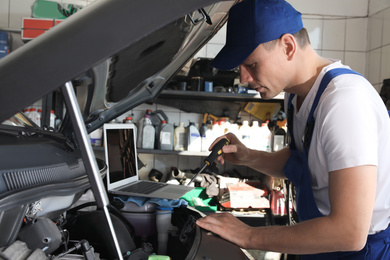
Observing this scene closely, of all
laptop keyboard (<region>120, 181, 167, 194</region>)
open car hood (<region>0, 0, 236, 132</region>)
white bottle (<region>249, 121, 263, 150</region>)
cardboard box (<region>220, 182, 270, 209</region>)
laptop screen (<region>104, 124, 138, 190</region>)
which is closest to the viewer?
open car hood (<region>0, 0, 236, 132</region>)

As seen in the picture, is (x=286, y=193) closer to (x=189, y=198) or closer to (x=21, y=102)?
(x=189, y=198)

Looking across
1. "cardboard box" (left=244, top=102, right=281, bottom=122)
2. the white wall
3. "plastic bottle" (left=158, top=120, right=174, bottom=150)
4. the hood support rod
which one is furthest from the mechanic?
the white wall

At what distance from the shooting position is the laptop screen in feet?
5.79

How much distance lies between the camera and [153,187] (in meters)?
1.79

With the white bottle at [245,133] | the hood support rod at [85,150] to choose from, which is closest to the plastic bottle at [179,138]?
the white bottle at [245,133]

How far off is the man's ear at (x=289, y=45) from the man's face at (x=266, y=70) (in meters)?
0.01

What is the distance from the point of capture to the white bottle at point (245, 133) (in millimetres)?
3025

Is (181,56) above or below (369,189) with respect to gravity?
above

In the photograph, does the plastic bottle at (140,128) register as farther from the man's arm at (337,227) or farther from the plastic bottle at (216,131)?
the man's arm at (337,227)

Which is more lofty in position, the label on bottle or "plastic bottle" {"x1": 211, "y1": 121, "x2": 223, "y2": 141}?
"plastic bottle" {"x1": 211, "y1": 121, "x2": 223, "y2": 141}

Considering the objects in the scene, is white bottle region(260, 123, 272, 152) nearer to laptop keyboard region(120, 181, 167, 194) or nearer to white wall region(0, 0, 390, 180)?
white wall region(0, 0, 390, 180)

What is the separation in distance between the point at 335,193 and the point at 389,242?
355 millimetres

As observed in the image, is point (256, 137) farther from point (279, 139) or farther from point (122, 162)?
point (122, 162)

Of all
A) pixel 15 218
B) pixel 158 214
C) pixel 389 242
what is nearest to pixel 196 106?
pixel 158 214
